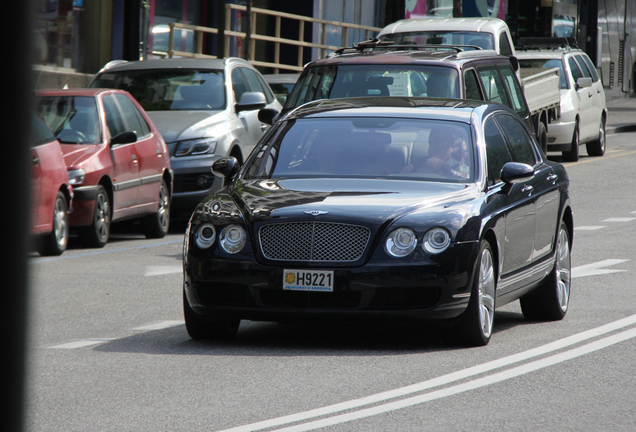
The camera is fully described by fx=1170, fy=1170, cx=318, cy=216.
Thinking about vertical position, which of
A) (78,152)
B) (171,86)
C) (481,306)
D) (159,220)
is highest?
(171,86)

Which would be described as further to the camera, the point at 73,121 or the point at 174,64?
the point at 174,64

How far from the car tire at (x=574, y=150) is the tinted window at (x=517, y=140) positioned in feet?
47.3

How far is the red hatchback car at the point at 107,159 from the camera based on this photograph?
12.0 meters

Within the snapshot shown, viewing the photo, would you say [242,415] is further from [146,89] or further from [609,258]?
[146,89]

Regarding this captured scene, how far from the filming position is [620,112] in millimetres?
41562

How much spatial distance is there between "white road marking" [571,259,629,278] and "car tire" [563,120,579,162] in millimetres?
11719

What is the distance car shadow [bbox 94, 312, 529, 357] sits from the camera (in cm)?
642

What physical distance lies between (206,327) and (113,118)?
6631 millimetres

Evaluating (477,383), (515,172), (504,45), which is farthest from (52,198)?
(504,45)

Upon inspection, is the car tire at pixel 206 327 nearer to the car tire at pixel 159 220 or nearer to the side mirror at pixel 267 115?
the side mirror at pixel 267 115

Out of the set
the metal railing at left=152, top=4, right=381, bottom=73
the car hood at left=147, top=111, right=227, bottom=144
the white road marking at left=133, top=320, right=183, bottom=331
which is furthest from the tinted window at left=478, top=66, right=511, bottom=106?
the metal railing at left=152, top=4, right=381, bottom=73

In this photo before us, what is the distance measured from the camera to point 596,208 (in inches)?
633

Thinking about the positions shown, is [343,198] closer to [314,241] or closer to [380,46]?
[314,241]

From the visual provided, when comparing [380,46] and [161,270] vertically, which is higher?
[380,46]
